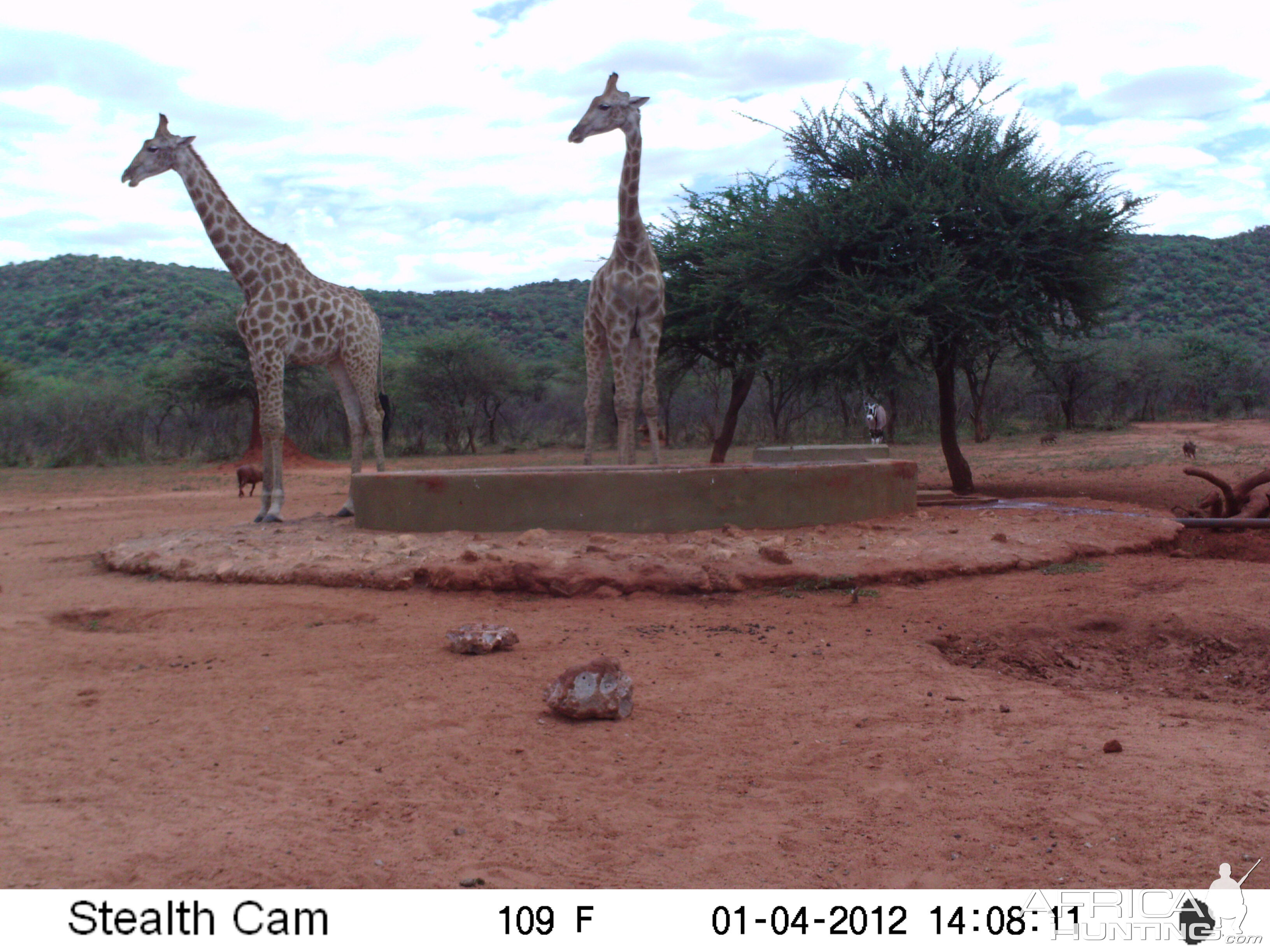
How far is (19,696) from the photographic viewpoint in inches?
158

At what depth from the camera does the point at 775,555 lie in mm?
6516

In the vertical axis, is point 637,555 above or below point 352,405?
below

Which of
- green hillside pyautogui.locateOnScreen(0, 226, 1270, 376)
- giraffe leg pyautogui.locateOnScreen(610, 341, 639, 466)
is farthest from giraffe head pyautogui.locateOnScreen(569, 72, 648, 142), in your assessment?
green hillside pyautogui.locateOnScreen(0, 226, 1270, 376)

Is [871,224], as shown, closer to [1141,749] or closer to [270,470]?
[270,470]

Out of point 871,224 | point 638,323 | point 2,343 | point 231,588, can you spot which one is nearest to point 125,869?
point 231,588

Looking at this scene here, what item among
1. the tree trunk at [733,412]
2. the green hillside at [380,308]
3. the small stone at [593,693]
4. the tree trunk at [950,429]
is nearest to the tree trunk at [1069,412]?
the green hillside at [380,308]

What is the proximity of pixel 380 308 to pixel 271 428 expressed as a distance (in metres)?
46.0

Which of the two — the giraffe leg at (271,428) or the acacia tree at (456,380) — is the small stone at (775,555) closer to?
the giraffe leg at (271,428)

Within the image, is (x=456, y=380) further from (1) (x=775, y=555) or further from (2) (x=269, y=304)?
(1) (x=775, y=555)

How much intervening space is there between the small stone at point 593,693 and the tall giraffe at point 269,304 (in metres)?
5.55

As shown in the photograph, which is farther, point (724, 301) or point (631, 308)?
point (724, 301)

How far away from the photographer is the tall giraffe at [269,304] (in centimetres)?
883

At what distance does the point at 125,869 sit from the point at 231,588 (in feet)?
15.0

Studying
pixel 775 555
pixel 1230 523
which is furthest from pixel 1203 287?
pixel 775 555
